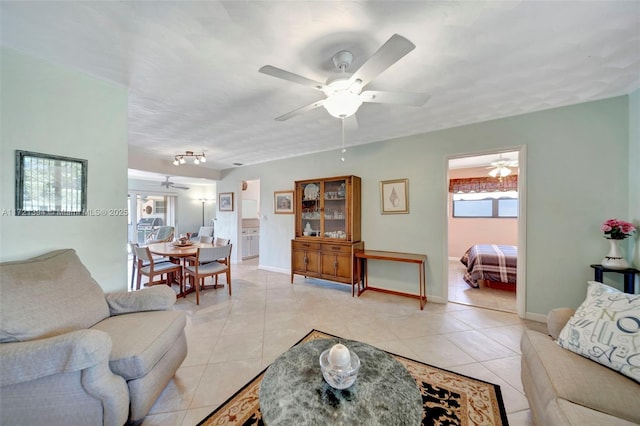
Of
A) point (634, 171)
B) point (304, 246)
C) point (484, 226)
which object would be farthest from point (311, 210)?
point (484, 226)

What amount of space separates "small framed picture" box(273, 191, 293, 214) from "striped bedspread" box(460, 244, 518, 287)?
3.35 m

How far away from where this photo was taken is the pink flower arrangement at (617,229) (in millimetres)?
2051

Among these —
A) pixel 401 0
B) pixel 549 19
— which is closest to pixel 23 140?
pixel 401 0

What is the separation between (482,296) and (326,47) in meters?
3.82

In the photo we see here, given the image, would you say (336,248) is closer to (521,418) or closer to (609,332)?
(521,418)

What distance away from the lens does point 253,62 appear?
1.67 metres

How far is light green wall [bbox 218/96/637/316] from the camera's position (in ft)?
7.52

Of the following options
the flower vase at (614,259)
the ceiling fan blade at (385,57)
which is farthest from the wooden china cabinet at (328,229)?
the flower vase at (614,259)

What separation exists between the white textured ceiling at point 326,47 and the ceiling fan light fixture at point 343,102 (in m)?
0.34

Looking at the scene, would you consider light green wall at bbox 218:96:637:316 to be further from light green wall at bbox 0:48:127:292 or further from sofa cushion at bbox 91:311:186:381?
light green wall at bbox 0:48:127:292

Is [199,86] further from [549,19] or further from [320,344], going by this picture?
[549,19]

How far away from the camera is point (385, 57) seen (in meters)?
1.18

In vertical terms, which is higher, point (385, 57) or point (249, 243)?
point (385, 57)

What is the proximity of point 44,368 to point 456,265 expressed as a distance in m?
6.08
